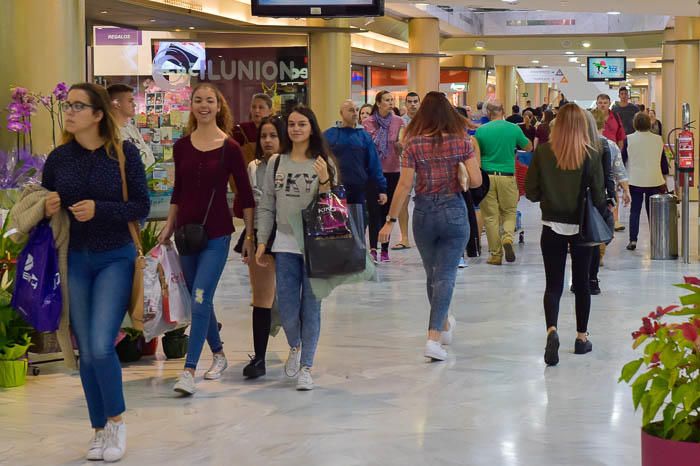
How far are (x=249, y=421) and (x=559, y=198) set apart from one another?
7.82ft

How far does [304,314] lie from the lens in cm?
607

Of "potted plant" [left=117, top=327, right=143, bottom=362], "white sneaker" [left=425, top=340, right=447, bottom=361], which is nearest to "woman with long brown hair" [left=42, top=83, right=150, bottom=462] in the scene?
"potted plant" [left=117, top=327, right=143, bottom=362]

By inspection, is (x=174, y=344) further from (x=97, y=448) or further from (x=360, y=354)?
(x=97, y=448)

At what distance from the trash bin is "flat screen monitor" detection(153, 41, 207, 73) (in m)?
7.03

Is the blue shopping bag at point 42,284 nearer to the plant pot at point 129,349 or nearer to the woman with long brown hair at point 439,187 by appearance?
the plant pot at point 129,349

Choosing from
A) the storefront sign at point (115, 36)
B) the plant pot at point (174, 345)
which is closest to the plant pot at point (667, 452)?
the plant pot at point (174, 345)

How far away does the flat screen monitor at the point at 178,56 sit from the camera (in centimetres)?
1530

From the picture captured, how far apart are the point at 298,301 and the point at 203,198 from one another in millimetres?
756

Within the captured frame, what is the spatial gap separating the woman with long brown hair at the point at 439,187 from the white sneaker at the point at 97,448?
243 cm

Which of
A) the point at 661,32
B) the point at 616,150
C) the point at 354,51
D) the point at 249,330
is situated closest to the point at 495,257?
the point at 616,150

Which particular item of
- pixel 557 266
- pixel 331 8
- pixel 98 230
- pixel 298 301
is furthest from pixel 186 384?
pixel 331 8

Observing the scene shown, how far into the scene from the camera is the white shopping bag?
5.96 meters

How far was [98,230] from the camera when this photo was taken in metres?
4.58

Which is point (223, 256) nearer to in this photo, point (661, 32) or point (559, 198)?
point (559, 198)
